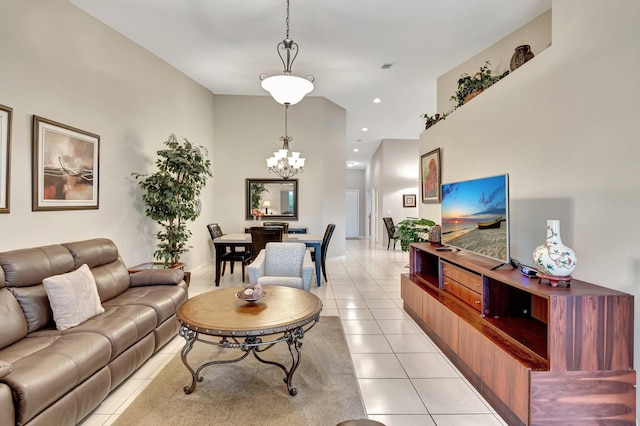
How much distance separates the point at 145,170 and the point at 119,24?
5.99ft

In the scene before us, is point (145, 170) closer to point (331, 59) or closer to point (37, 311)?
point (37, 311)

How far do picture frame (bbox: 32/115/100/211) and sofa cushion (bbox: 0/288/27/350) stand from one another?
108 centimetres

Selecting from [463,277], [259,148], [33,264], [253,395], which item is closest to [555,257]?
[463,277]

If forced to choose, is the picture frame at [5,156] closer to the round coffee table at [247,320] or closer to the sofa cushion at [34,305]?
the sofa cushion at [34,305]

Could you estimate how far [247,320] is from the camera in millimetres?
2125

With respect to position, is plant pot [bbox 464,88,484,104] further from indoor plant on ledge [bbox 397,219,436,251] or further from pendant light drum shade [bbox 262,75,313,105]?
pendant light drum shade [bbox 262,75,313,105]

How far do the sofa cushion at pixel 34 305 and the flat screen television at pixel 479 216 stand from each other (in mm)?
3341

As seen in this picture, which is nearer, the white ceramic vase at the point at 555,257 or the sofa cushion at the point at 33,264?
the white ceramic vase at the point at 555,257

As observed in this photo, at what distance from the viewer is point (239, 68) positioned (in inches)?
218

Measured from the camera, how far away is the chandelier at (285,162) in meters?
6.11

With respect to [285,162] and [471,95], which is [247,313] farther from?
[285,162]

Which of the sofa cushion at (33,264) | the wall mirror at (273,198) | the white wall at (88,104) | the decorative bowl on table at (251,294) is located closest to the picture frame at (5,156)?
the white wall at (88,104)

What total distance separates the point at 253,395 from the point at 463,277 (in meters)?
1.98

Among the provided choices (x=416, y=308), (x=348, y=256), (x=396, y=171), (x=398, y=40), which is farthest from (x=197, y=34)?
(x=396, y=171)
